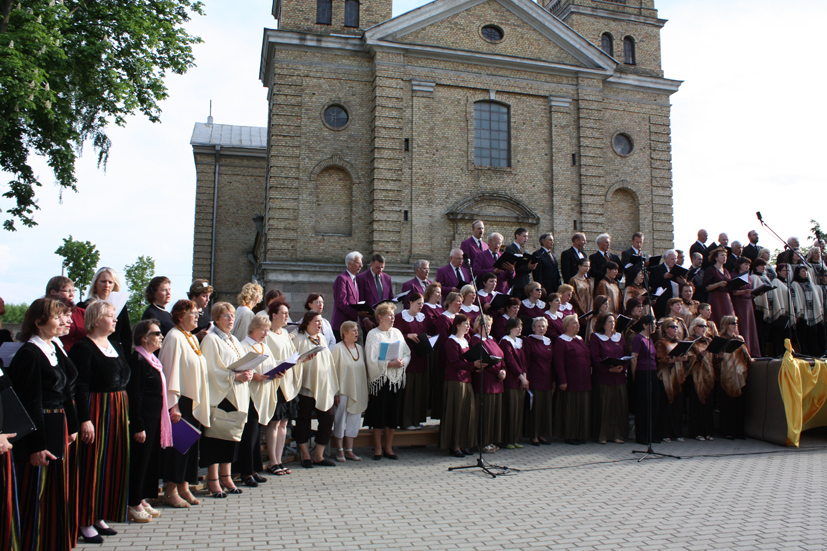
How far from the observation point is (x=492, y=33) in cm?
2255

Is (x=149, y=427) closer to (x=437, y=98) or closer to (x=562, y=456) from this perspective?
(x=562, y=456)

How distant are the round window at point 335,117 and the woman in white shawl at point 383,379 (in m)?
13.9

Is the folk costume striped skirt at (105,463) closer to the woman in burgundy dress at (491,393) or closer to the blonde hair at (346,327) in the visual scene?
the blonde hair at (346,327)

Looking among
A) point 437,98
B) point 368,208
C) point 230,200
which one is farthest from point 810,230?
point 230,200

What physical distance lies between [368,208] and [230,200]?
10855mm

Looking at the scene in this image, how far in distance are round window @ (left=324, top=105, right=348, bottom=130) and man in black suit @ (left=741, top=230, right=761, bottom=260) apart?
42.2 feet

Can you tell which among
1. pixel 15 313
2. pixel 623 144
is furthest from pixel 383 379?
pixel 15 313

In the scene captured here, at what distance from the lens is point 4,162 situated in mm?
15859

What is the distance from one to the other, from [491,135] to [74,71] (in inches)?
517

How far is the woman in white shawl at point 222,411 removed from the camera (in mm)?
6218

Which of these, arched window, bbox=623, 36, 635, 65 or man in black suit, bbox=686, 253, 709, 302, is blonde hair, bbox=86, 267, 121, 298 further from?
arched window, bbox=623, 36, 635, 65

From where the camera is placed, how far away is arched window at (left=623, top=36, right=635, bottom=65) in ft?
81.9

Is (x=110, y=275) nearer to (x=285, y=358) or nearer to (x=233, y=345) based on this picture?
(x=233, y=345)

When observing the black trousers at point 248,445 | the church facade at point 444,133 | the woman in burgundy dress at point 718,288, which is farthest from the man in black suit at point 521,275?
the church facade at point 444,133
